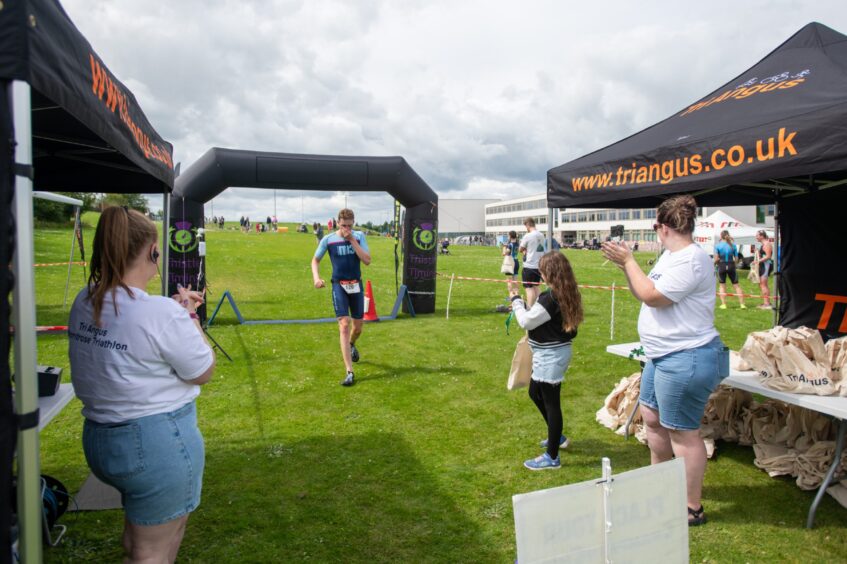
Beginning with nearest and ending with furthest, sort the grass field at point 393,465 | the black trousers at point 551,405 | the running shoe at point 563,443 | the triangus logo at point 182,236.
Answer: the grass field at point 393,465, the black trousers at point 551,405, the running shoe at point 563,443, the triangus logo at point 182,236


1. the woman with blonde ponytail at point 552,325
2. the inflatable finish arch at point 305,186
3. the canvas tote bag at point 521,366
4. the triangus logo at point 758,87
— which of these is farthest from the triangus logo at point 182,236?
the triangus logo at point 758,87

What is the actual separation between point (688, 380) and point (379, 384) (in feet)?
12.8

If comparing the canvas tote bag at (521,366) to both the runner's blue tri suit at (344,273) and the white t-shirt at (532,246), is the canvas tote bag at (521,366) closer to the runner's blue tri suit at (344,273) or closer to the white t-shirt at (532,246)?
the runner's blue tri suit at (344,273)

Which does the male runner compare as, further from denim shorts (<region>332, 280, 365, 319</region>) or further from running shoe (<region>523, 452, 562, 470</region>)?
running shoe (<region>523, 452, 562, 470</region>)

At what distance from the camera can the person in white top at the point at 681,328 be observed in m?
2.97

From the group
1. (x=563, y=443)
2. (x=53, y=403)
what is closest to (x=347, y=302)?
(x=563, y=443)

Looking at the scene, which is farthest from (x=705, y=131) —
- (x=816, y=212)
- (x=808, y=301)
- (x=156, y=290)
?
(x=156, y=290)

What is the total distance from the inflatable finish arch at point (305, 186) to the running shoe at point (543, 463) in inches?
267

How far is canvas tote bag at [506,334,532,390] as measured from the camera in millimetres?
4145

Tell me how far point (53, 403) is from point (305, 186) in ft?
27.0

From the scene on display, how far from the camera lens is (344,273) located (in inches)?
242

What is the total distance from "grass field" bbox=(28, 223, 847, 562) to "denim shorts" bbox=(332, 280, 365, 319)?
0.84 meters

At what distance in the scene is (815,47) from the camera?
4.17 metres

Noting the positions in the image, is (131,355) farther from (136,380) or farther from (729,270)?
(729,270)
